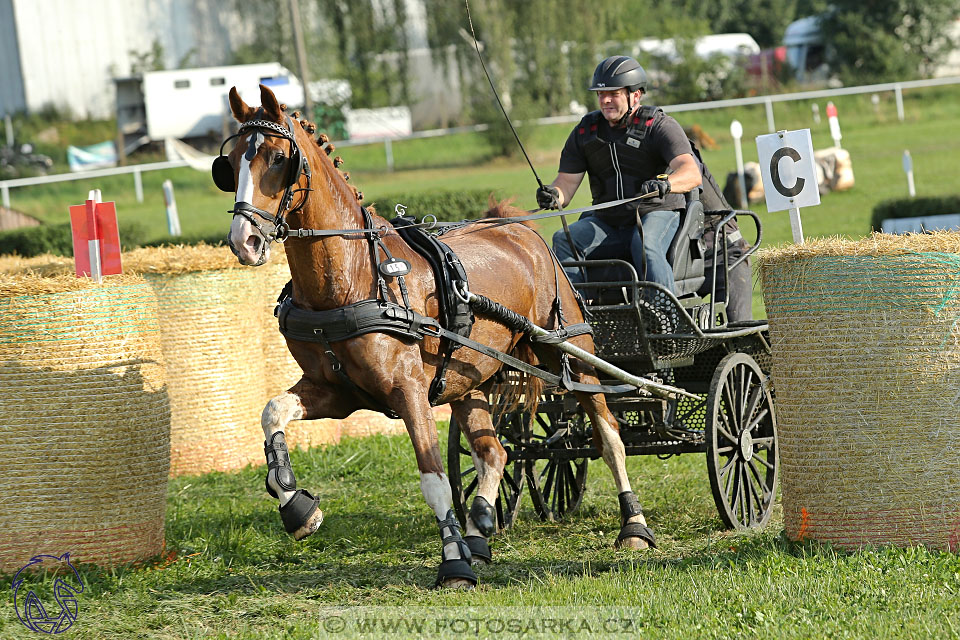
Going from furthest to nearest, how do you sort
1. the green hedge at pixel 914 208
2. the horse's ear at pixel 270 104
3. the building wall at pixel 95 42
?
the building wall at pixel 95 42 → the green hedge at pixel 914 208 → the horse's ear at pixel 270 104

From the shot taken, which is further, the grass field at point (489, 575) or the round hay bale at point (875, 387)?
the round hay bale at point (875, 387)

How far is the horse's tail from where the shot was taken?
6258 millimetres

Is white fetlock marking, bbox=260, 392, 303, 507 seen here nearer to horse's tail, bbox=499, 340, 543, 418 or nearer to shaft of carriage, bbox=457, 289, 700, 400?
shaft of carriage, bbox=457, 289, 700, 400

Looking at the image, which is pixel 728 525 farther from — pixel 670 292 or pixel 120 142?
pixel 120 142

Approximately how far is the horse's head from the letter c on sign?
8.87 ft

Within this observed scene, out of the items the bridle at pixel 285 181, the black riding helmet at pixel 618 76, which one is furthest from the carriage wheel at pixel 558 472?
the bridle at pixel 285 181

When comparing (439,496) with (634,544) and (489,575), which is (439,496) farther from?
(634,544)

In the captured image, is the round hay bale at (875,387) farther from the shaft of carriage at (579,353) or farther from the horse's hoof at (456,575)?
the horse's hoof at (456,575)

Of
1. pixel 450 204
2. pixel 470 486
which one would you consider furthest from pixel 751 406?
pixel 450 204

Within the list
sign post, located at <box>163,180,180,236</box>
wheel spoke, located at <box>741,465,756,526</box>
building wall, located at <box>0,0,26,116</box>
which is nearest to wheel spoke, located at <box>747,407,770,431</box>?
wheel spoke, located at <box>741,465,756,526</box>

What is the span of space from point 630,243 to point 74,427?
3329 mm

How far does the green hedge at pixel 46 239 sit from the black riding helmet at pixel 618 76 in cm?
1204

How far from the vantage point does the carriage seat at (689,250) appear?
6688 millimetres

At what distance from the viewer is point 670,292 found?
6.27 metres
